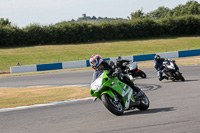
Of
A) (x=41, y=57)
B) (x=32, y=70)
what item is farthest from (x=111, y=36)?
(x=32, y=70)

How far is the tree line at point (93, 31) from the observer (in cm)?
5272

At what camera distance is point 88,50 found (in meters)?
49.0

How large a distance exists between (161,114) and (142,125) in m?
1.15

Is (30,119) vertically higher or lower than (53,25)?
lower

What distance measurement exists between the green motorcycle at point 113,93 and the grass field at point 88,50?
34355mm

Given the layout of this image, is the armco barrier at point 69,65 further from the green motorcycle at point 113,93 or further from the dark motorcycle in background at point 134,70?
the green motorcycle at point 113,93

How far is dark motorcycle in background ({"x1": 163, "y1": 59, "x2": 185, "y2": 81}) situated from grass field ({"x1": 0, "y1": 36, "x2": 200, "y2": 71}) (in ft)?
92.7

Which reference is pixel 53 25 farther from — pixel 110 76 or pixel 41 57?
pixel 110 76

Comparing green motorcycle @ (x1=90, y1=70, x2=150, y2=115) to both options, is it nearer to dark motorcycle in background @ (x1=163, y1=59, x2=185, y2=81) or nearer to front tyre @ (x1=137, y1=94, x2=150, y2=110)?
front tyre @ (x1=137, y1=94, x2=150, y2=110)

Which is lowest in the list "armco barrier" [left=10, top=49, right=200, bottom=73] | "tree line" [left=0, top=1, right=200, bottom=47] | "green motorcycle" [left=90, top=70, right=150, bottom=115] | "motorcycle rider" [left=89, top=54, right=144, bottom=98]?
"armco barrier" [left=10, top=49, right=200, bottom=73]

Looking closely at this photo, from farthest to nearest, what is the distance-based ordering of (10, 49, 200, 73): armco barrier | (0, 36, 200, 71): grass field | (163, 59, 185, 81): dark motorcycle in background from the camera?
(0, 36, 200, 71): grass field → (10, 49, 200, 73): armco barrier → (163, 59, 185, 81): dark motorcycle in background

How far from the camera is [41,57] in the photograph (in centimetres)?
4512

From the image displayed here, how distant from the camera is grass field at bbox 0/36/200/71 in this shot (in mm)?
44075

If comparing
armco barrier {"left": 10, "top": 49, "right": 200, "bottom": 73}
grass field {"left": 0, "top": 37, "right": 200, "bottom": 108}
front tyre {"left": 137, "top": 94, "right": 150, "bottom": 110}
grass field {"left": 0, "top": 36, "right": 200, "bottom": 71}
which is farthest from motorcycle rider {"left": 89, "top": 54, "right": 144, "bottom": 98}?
grass field {"left": 0, "top": 36, "right": 200, "bottom": 71}
